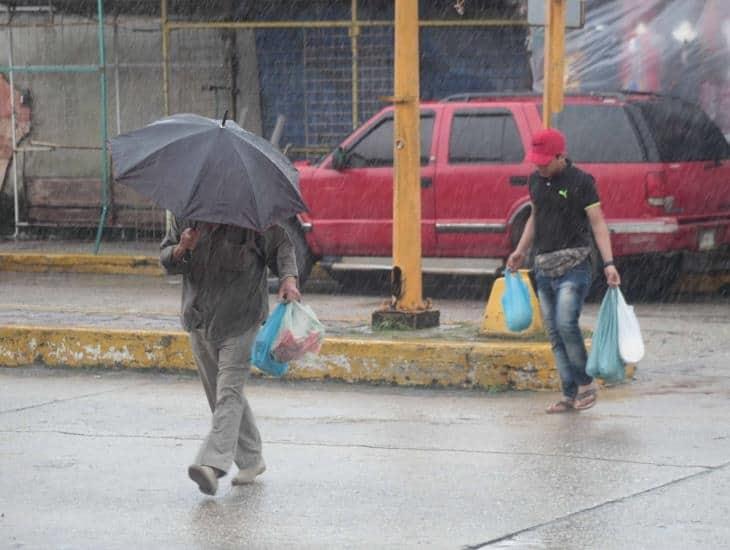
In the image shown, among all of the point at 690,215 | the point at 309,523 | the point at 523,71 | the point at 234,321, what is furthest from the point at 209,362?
the point at 523,71

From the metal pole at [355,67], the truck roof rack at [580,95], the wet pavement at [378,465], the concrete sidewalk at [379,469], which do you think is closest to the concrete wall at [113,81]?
the metal pole at [355,67]

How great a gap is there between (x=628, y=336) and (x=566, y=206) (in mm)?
806

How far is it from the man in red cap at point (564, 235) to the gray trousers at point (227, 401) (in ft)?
7.74

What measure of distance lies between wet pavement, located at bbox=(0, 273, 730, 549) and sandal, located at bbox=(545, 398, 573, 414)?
3.3 inches

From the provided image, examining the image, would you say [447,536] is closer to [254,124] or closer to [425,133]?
[425,133]

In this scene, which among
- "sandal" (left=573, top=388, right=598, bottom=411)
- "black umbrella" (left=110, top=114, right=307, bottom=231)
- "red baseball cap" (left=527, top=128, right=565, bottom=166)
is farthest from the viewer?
"sandal" (left=573, top=388, right=598, bottom=411)

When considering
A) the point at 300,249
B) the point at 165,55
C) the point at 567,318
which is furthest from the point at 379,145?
the point at 567,318

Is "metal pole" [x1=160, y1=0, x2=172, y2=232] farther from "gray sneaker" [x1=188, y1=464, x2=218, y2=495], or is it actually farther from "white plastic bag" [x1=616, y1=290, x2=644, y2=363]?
Answer: "gray sneaker" [x1=188, y1=464, x2=218, y2=495]

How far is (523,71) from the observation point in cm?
1847

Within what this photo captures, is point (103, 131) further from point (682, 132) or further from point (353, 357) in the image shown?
point (353, 357)

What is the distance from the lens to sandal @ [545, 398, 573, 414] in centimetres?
944

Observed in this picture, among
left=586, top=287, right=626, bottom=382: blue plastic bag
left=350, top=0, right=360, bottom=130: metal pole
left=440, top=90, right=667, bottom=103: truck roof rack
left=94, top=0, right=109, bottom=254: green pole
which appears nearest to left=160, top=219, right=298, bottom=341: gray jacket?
left=586, top=287, right=626, bottom=382: blue plastic bag

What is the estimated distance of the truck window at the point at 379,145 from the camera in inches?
608

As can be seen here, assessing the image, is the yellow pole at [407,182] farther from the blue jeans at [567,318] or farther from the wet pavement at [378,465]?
the blue jeans at [567,318]
